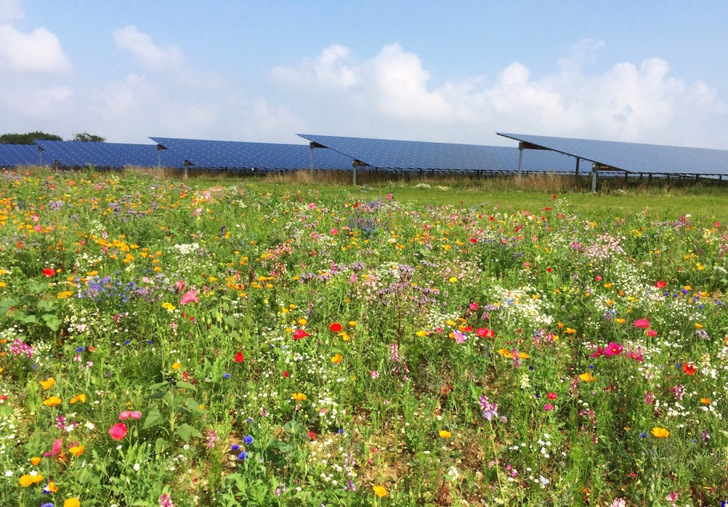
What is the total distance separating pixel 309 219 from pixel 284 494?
18.8 ft


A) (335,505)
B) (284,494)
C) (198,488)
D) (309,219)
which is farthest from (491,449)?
(309,219)

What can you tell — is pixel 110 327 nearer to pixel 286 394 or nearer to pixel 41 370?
pixel 41 370

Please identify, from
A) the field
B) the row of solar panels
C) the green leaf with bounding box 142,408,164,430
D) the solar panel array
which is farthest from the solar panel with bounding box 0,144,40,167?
the green leaf with bounding box 142,408,164,430

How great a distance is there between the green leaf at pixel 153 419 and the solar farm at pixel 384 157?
23.2 metres

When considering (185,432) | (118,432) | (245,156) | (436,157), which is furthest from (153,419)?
(245,156)

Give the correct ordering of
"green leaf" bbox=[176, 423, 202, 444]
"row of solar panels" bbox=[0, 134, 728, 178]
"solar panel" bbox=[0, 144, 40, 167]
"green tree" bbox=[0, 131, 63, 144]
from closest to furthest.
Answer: "green leaf" bbox=[176, 423, 202, 444] < "row of solar panels" bbox=[0, 134, 728, 178] < "solar panel" bbox=[0, 144, 40, 167] < "green tree" bbox=[0, 131, 63, 144]

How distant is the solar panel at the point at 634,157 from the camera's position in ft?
77.8

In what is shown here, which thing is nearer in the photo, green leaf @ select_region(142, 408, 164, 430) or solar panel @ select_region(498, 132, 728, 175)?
green leaf @ select_region(142, 408, 164, 430)

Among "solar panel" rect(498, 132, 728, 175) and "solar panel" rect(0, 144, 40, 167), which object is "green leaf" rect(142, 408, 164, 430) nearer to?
"solar panel" rect(498, 132, 728, 175)

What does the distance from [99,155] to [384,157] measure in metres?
23.6

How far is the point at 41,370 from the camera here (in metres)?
3.25

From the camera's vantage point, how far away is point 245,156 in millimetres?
37062

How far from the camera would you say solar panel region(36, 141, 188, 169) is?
35.1 meters

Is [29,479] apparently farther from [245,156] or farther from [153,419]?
[245,156]
